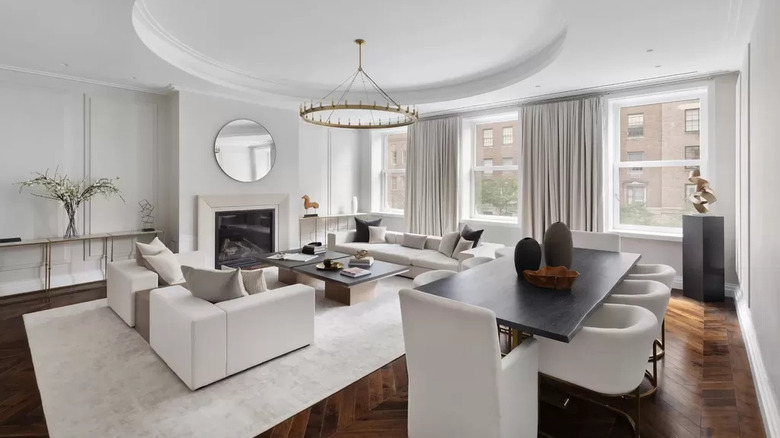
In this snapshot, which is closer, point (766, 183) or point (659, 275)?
point (766, 183)

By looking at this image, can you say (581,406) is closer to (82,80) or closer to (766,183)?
(766,183)

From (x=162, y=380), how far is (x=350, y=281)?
5.73 feet

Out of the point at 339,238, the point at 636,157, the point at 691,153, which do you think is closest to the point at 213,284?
the point at 339,238

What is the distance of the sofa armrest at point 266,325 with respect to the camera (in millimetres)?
2557

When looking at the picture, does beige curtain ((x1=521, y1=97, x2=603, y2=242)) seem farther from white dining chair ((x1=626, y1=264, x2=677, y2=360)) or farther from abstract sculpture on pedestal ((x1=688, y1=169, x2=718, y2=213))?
white dining chair ((x1=626, y1=264, x2=677, y2=360))

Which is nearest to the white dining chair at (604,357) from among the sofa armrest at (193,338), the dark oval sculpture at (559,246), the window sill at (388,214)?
the dark oval sculpture at (559,246)

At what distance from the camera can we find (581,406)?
222cm

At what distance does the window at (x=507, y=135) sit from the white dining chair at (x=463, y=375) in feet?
16.5

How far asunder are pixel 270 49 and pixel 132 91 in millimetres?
2410

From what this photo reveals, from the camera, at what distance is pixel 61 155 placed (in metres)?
4.75

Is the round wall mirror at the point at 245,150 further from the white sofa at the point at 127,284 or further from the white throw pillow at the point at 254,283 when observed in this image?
the white throw pillow at the point at 254,283

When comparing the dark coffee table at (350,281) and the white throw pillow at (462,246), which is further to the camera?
the white throw pillow at (462,246)

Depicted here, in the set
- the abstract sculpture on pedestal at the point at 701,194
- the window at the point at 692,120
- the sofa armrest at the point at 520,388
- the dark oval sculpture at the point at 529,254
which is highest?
the window at the point at 692,120

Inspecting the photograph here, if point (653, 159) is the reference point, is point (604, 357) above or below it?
below
